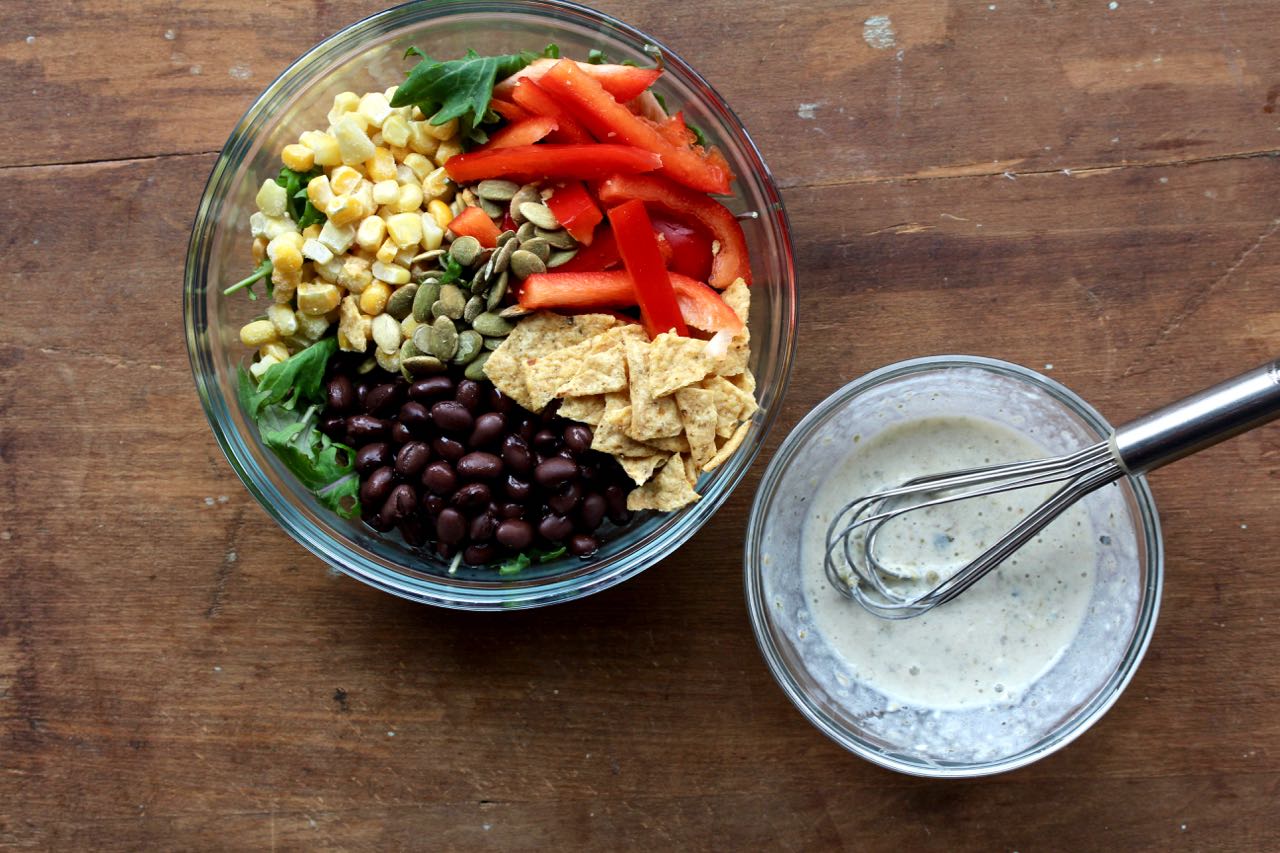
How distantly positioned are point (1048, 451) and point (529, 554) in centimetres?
90

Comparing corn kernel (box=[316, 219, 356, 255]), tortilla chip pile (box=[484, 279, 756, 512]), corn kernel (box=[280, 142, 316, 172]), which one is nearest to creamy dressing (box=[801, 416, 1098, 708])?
tortilla chip pile (box=[484, 279, 756, 512])

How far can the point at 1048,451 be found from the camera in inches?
65.4

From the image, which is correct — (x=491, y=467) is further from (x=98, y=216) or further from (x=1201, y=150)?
(x=1201, y=150)

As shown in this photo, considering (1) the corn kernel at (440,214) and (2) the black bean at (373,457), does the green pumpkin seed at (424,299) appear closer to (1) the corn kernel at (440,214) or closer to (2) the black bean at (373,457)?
(1) the corn kernel at (440,214)

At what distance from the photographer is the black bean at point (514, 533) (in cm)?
144

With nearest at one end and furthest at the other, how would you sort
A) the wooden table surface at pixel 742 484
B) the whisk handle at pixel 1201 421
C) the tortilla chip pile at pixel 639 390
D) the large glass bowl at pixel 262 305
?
Result: the whisk handle at pixel 1201 421
the tortilla chip pile at pixel 639 390
the large glass bowl at pixel 262 305
the wooden table surface at pixel 742 484

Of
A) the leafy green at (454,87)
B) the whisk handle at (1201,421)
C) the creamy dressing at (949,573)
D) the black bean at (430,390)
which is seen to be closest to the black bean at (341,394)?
the black bean at (430,390)

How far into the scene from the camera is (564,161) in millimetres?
1438

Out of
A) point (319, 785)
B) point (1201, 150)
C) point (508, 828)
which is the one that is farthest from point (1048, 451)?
point (319, 785)

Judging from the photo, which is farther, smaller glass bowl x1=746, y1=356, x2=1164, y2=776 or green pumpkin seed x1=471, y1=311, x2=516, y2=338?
smaller glass bowl x1=746, y1=356, x2=1164, y2=776

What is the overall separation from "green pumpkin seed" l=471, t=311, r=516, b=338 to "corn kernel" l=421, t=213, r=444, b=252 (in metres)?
0.13

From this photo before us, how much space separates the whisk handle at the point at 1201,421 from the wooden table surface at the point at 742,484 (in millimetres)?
478

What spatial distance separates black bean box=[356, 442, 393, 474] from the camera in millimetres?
1452

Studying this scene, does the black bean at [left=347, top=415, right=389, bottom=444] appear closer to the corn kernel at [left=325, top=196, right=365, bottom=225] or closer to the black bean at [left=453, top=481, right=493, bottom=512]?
the black bean at [left=453, top=481, right=493, bottom=512]
